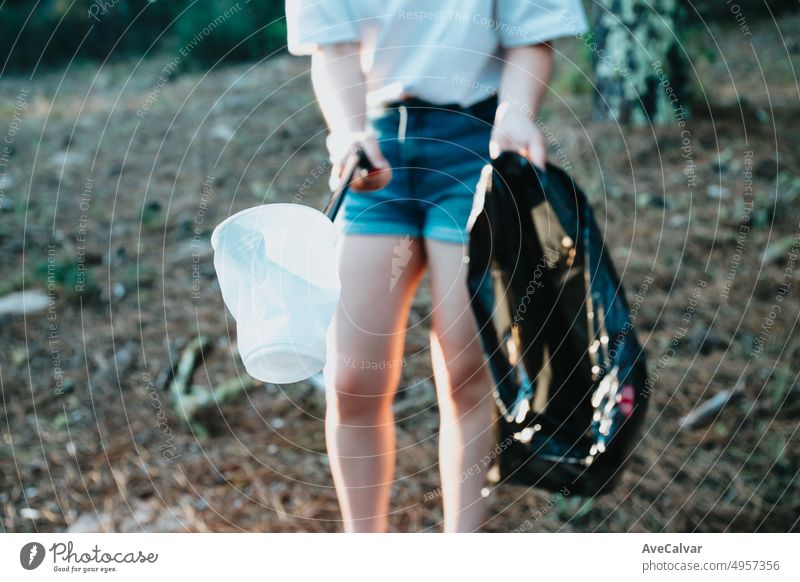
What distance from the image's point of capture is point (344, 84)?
0.80 meters

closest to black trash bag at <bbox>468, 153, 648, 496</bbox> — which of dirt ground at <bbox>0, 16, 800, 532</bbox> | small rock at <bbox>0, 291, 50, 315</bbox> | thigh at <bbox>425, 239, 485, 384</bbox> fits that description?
thigh at <bbox>425, 239, 485, 384</bbox>

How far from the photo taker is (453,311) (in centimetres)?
A: 83

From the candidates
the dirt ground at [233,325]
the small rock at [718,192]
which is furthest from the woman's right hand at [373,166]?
the small rock at [718,192]

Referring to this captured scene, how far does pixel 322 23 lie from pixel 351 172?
162 mm

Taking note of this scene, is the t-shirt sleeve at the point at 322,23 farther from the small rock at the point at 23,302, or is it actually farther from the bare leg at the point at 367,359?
the small rock at the point at 23,302

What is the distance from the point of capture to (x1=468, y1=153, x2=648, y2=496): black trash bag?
818 mm

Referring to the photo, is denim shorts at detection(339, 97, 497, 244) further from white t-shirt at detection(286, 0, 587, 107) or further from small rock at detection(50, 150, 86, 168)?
small rock at detection(50, 150, 86, 168)

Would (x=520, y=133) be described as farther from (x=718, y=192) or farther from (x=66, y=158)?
(x=66, y=158)

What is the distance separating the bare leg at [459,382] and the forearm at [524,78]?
6.7 inches

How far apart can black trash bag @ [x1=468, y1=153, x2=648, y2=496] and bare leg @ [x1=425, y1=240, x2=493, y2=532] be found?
18mm

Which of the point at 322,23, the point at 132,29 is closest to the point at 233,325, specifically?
the point at 322,23
